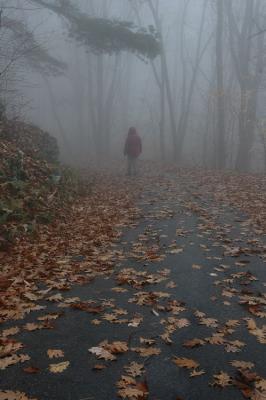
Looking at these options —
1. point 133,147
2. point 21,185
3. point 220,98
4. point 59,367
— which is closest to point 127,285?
point 59,367

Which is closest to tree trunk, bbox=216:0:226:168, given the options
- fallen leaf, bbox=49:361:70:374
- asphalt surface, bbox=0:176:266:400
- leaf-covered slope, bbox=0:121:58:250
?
leaf-covered slope, bbox=0:121:58:250

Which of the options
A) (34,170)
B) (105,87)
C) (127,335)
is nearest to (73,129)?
(105,87)

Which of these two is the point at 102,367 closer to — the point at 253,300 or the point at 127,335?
the point at 127,335

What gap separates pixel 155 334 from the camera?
4.78 m

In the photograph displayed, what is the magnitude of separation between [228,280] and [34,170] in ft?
23.7

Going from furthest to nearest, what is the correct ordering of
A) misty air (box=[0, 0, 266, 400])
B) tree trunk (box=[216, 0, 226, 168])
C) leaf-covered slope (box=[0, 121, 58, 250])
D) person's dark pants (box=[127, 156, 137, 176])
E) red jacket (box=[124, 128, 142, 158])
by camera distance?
tree trunk (box=[216, 0, 226, 168]) < person's dark pants (box=[127, 156, 137, 176]) < red jacket (box=[124, 128, 142, 158]) < leaf-covered slope (box=[0, 121, 58, 250]) < misty air (box=[0, 0, 266, 400])

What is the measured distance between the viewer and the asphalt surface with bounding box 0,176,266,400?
3842 mm

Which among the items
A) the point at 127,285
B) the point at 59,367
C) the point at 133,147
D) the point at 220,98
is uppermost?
the point at 220,98

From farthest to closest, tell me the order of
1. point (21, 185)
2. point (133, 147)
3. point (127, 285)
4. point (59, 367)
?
point (133, 147) < point (21, 185) < point (127, 285) < point (59, 367)

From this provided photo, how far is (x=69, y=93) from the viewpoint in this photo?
173 ft

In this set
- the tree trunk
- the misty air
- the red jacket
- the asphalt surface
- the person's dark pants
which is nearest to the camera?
the asphalt surface

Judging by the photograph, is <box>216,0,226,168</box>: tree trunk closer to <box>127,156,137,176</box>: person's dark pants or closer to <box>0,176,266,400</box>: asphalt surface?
<box>127,156,137,176</box>: person's dark pants

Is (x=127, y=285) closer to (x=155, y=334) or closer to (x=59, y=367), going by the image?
(x=155, y=334)

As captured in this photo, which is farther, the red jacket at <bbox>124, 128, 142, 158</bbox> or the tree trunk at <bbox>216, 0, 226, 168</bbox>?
the tree trunk at <bbox>216, 0, 226, 168</bbox>
